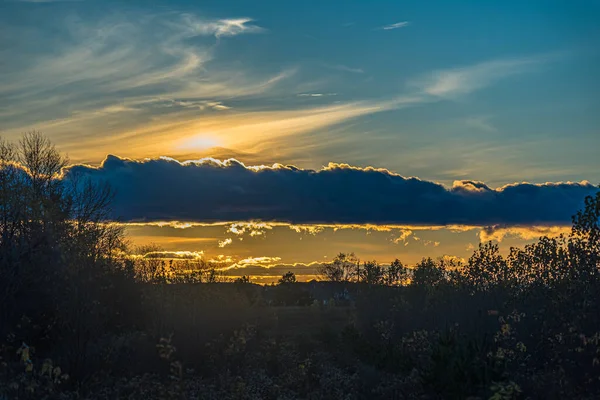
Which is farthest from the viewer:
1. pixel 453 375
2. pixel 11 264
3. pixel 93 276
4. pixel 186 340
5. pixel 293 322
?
pixel 293 322

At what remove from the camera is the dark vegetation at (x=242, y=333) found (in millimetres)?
18844

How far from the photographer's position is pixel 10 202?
2712cm

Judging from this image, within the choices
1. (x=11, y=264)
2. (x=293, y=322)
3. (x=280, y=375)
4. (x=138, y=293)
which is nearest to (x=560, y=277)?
(x=280, y=375)

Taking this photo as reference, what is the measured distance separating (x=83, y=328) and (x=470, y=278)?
26.3 meters

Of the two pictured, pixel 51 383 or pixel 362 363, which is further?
pixel 362 363

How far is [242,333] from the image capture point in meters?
29.8

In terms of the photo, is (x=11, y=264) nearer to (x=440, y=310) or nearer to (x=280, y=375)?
(x=280, y=375)

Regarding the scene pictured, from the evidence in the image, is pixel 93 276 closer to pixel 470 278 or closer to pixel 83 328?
pixel 83 328

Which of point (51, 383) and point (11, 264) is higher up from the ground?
point (11, 264)

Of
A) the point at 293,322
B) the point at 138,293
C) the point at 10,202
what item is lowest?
the point at 293,322

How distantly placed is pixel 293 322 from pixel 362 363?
22579mm

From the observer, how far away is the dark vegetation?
18844 mm

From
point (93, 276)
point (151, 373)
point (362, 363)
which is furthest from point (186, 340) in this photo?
point (93, 276)

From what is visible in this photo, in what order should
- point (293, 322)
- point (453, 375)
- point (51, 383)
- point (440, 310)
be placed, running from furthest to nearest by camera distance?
point (293, 322), point (440, 310), point (51, 383), point (453, 375)
